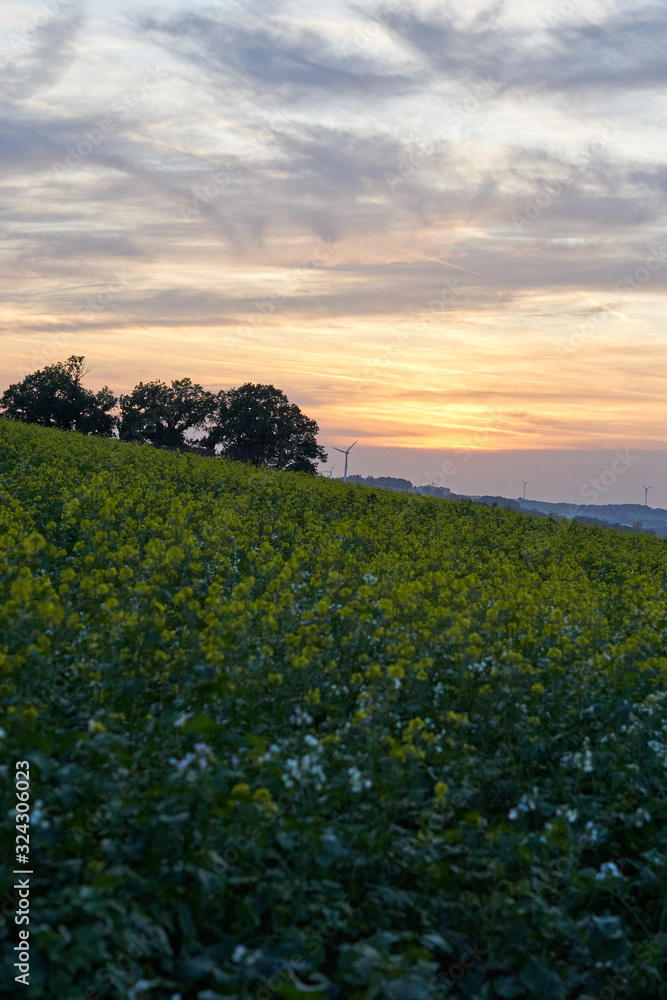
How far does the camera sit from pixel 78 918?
406cm

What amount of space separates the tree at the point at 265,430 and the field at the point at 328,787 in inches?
2583

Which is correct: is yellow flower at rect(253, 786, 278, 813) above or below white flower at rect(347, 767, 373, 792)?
above

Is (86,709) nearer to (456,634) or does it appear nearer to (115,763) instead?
(115,763)

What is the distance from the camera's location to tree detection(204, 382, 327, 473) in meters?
76.1

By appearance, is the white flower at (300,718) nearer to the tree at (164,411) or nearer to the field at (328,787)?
the field at (328,787)

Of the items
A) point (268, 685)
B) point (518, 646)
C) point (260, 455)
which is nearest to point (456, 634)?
point (518, 646)

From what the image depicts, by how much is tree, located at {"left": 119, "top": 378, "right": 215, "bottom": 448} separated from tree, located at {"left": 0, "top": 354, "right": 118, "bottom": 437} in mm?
2069

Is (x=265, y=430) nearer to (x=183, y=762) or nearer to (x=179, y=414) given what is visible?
(x=179, y=414)

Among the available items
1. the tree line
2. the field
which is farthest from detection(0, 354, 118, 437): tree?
the field

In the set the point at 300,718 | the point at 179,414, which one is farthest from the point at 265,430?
the point at 300,718

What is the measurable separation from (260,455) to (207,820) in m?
71.3

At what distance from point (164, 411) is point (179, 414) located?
1432mm

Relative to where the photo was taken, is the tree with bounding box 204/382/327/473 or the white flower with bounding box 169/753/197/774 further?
the tree with bounding box 204/382/327/473

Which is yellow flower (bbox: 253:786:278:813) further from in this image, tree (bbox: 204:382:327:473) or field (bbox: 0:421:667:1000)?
tree (bbox: 204:382:327:473)
